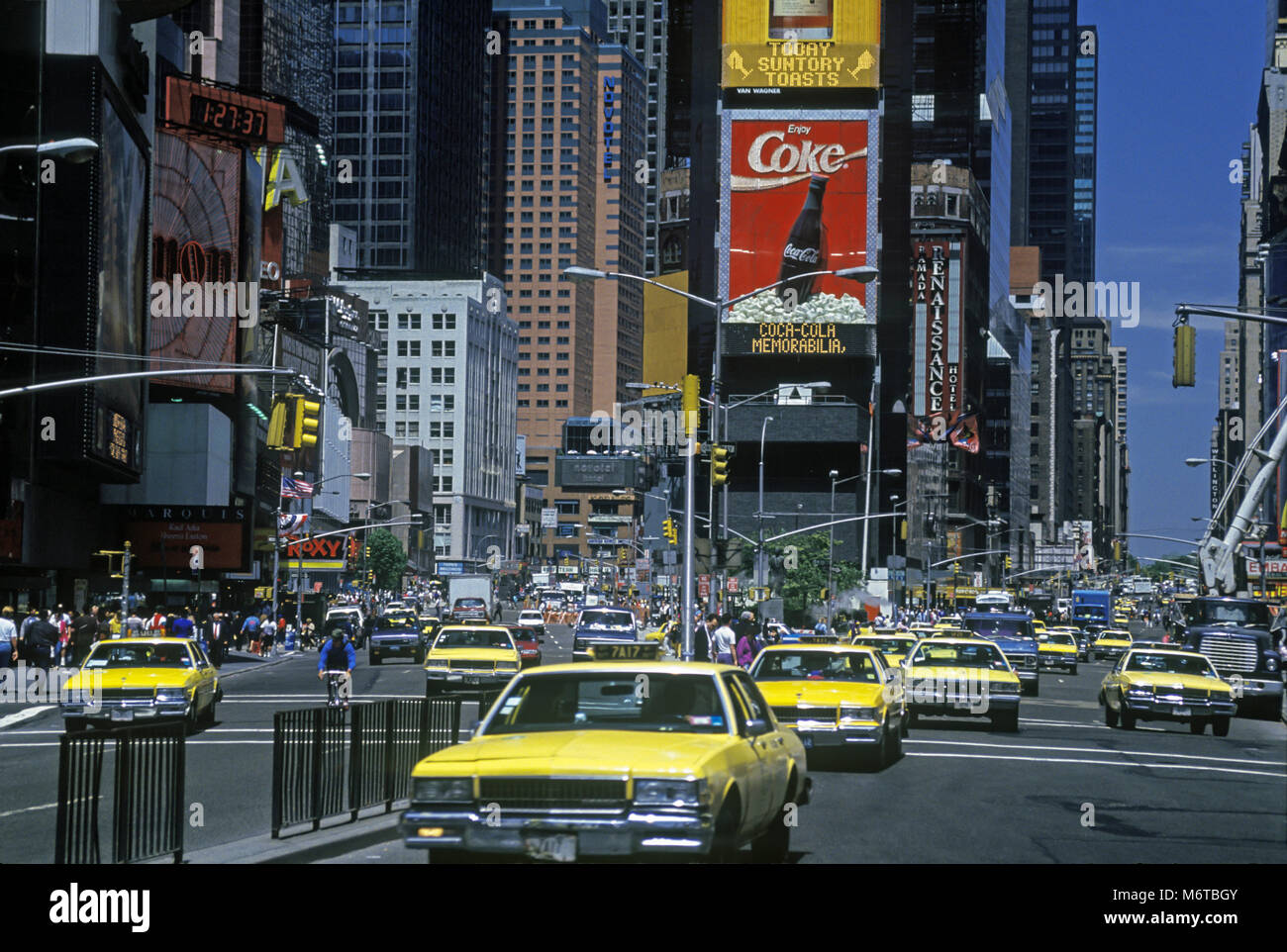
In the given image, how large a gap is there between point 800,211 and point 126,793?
392 feet

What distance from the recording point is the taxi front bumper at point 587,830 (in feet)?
33.0

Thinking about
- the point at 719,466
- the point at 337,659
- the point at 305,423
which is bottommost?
the point at 337,659

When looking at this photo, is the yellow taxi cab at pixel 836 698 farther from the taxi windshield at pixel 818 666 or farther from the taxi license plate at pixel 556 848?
the taxi license plate at pixel 556 848

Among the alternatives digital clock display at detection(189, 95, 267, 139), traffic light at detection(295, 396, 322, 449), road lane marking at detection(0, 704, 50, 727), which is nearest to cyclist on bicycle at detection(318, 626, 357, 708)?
road lane marking at detection(0, 704, 50, 727)

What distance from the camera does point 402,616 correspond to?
68.4m

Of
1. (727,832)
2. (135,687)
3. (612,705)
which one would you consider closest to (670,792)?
(727,832)

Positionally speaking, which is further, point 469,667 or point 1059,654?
point 1059,654

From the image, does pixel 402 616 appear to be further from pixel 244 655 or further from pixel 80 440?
pixel 80 440

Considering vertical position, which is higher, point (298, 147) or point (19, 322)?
→ point (298, 147)

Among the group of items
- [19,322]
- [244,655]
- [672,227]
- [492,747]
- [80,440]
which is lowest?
[244,655]

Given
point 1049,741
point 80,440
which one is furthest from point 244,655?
point 1049,741

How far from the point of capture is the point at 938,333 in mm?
156500

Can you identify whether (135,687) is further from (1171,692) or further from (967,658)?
(1171,692)
